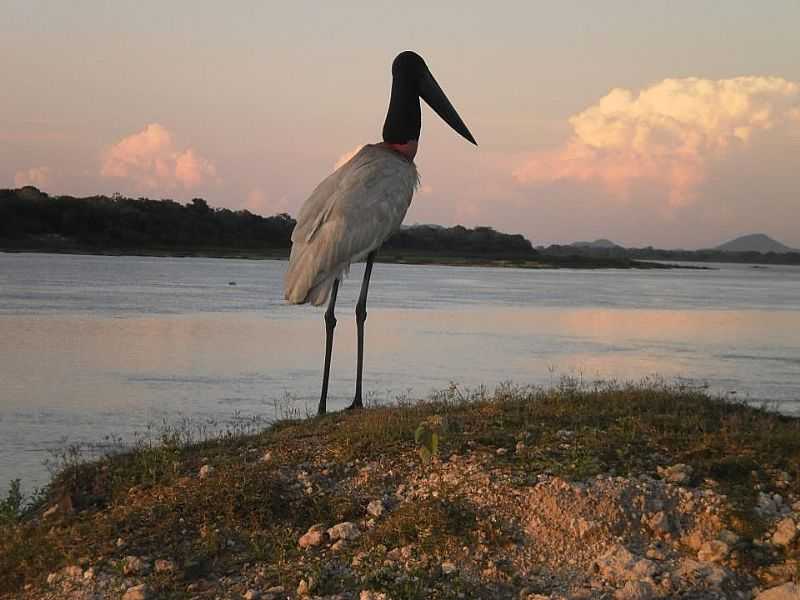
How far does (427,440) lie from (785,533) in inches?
92.7

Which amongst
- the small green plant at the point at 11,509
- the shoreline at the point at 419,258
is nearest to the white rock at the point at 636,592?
the small green plant at the point at 11,509

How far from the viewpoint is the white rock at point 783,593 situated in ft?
17.5

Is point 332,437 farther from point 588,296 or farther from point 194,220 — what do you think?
point 194,220

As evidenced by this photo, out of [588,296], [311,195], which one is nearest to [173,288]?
[588,296]

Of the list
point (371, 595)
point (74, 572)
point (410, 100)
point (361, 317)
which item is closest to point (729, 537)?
point (371, 595)

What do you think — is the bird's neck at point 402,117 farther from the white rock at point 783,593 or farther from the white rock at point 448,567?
the white rock at point 783,593

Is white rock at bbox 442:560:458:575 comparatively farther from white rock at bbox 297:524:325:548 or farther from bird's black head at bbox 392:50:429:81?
bird's black head at bbox 392:50:429:81

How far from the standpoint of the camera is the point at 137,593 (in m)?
5.73

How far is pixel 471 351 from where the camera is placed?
21.7 metres

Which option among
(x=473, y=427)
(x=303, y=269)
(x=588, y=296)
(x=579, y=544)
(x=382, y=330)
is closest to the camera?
(x=579, y=544)

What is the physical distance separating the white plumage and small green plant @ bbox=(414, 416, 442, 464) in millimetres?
2392

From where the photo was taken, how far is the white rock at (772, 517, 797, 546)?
589 centimetres

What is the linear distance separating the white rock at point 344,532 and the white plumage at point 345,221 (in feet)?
12.0

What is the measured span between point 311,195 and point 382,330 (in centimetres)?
1572
